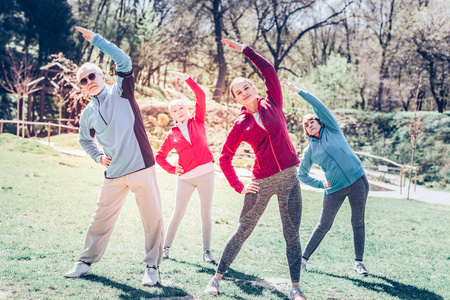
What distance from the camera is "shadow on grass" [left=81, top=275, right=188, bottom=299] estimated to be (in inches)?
146

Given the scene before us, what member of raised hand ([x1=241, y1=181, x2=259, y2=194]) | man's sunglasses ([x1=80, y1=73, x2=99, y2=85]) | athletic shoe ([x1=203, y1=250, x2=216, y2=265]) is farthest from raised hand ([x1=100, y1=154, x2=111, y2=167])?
athletic shoe ([x1=203, y1=250, x2=216, y2=265])

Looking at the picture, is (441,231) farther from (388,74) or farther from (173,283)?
(388,74)

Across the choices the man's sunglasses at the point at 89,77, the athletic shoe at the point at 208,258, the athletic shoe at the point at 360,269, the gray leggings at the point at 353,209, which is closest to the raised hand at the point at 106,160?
the man's sunglasses at the point at 89,77

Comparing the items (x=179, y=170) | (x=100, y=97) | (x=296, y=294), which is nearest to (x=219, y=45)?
(x=179, y=170)

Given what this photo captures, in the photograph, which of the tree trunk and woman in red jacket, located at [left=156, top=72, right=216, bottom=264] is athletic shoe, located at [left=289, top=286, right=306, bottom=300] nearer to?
woman in red jacket, located at [left=156, top=72, right=216, bottom=264]

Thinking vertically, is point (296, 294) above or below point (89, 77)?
below

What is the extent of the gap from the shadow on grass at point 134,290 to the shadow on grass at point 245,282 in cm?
40

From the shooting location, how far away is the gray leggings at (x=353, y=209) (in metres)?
4.87

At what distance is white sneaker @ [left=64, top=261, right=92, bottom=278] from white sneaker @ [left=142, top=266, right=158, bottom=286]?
56 centimetres

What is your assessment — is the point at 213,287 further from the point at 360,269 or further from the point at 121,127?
the point at 360,269

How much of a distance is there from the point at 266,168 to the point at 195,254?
7.08 feet

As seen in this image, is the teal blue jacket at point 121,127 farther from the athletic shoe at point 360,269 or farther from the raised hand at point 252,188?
the athletic shoe at point 360,269

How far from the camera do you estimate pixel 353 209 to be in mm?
4953

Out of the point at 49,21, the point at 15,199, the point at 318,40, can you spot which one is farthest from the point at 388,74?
the point at 15,199
